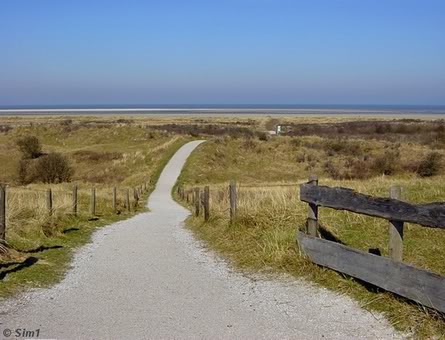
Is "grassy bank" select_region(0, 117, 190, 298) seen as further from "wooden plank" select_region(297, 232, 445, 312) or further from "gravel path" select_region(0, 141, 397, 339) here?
"wooden plank" select_region(297, 232, 445, 312)

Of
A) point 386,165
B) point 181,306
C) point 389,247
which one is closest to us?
point 389,247

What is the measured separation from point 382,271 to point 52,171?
43.5m

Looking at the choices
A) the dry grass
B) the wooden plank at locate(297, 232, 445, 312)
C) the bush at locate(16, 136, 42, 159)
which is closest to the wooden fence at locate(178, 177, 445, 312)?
the wooden plank at locate(297, 232, 445, 312)

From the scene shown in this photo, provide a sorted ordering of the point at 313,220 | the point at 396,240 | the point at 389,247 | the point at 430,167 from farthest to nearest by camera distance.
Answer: the point at 430,167, the point at 313,220, the point at 389,247, the point at 396,240

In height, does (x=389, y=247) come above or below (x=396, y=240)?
below

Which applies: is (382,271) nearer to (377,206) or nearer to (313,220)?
(377,206)

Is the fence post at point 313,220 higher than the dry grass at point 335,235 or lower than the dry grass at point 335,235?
higher

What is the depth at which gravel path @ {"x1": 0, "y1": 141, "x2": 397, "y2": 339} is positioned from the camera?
6039 mm

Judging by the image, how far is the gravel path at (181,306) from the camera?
6039mm

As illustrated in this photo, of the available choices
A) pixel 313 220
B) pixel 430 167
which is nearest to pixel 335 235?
pixel 313 220

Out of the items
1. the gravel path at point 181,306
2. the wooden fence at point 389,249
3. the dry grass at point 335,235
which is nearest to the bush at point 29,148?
the dry grass at point 335,235

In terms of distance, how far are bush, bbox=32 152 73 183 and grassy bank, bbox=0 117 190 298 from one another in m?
1.44

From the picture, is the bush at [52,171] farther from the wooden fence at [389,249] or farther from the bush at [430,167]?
the wooden fence at [389,249]

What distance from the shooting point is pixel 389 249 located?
6.74 meters
